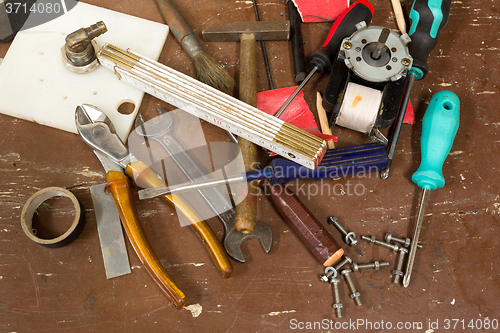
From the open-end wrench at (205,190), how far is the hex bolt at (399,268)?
45 cm

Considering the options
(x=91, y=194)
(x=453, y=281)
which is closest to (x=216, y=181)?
(x=91, y=194)

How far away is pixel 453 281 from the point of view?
4.36 ft

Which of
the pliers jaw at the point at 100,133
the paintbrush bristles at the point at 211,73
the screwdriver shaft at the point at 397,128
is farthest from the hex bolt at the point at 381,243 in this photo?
the pliers jaw at the point at 100,133

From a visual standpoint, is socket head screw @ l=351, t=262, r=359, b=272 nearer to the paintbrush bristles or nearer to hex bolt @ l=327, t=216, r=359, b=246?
hex bolt @ l=327, t=216, r=359, b=246

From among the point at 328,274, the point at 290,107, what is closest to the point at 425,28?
the point at 290,107

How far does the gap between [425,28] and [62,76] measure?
147 centimetres

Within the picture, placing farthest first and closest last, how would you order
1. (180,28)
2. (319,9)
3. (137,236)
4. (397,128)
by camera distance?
(319,9) < (180,28) < (397,128) < (137,236)

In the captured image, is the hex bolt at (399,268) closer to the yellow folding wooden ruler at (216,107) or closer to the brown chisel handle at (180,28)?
the yellow folding wooden ruler at (216,107)

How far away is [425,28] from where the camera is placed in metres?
1.52

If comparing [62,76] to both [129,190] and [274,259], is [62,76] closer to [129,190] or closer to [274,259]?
[129,190]

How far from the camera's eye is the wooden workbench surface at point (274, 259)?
4.12 feet

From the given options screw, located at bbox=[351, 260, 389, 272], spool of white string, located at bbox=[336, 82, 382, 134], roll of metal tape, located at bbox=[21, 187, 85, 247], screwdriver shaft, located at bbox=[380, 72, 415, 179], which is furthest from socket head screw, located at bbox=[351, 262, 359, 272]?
roll of metal tape, located at bbox=[21, 187, 85, 247]

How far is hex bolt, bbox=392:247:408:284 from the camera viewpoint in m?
1.31

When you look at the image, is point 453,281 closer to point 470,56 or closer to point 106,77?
point 470,56
